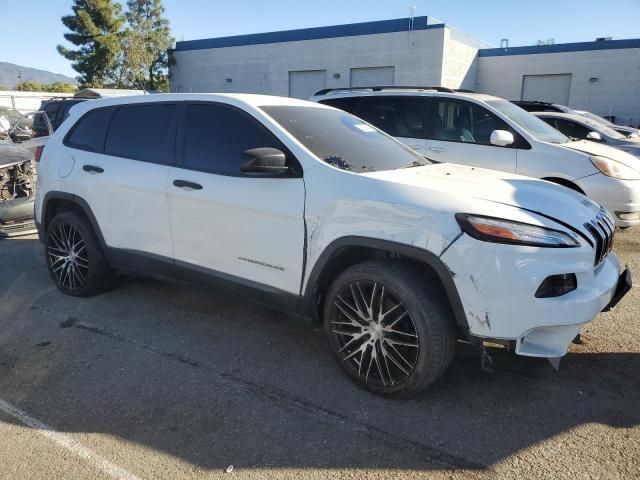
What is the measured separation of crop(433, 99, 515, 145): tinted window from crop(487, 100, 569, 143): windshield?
19 cm

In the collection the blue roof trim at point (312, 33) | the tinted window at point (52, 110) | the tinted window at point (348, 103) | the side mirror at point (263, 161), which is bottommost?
the side mirror at point (263, 161)

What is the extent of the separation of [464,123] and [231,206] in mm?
4494

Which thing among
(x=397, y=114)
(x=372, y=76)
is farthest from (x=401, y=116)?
(x=372, y=76)

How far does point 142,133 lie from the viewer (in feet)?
14.4

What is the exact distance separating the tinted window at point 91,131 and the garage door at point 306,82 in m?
27.9

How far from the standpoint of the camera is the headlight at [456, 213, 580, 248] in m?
2.79

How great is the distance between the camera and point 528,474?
258 cm

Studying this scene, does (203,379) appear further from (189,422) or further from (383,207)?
(383,207)

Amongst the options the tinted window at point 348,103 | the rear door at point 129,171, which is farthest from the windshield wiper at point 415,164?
the tinted window at point 348,103

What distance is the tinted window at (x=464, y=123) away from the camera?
694 cm

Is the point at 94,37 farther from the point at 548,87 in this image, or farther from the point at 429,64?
the point at 548,87

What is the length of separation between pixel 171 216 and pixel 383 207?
1764 mm

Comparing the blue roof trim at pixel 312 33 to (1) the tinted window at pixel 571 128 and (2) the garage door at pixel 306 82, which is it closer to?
(2) the garage door at pixel 306 82

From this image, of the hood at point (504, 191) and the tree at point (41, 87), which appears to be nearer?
the hood at point (504, 191)
